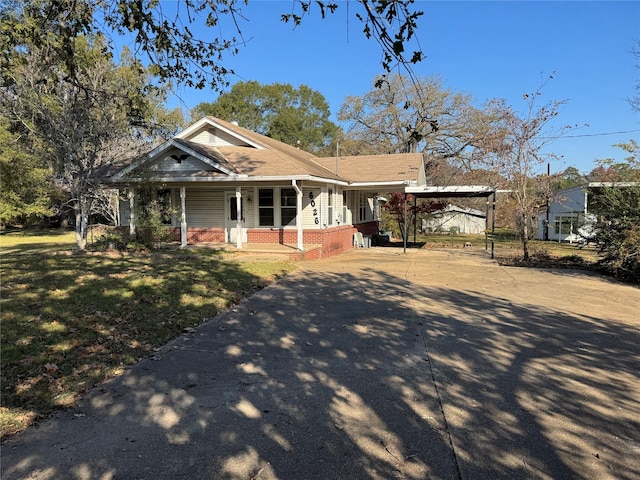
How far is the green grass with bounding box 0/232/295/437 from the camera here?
4020mm

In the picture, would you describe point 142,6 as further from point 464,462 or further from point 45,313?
point 464,462

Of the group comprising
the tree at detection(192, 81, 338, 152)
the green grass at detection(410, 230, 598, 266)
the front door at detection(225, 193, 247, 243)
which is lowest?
the green grass at detection(410, 230, 598, 266)

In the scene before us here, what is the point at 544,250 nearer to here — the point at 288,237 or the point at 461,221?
the point at 288,237

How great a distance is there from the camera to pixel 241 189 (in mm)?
16812

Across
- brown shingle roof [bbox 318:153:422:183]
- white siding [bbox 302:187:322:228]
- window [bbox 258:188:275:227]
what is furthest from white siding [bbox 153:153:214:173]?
brown shingle roof [bbox 318:153:422:183]

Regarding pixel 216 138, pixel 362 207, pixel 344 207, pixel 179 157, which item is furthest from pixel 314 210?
pixel 362 207

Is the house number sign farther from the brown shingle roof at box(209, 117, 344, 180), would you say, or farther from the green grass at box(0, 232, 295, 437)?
the green grass at box(0, 232, 295, 437)

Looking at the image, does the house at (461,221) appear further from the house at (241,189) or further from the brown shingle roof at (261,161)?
the brown shingle roof at (261,161)

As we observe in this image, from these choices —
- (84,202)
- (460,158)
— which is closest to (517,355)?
(84,202)

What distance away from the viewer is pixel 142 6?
15.6ft

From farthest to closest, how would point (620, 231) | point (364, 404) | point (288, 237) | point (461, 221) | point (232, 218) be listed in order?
point (461, 221), point (232, 218), point (288, 237), point (620, 231), point (364, 404)

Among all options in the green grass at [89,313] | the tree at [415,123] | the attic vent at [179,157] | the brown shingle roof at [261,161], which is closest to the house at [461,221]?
the tree at [415,123]

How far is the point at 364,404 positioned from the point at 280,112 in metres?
48.0

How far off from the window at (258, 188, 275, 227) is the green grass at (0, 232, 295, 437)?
5.24 metres
